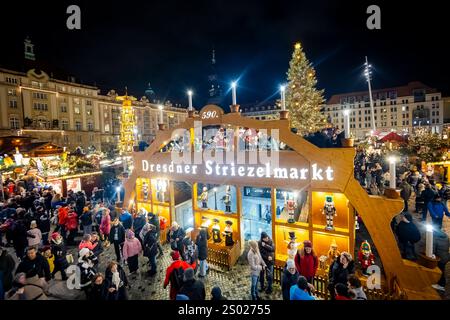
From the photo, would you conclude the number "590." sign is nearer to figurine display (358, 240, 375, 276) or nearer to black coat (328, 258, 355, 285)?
black coat (328, 258, 355, 285)

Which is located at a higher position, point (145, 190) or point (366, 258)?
point (145, 190)

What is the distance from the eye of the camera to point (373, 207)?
675 cm

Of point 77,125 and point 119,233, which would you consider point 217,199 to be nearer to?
point 119,233

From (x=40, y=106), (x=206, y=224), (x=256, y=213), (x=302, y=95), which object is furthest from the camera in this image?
(x=40, y=106)

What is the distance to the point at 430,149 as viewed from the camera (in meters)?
17.0

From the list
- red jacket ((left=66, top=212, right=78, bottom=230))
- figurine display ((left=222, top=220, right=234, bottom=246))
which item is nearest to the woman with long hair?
figurine display ((left=222, top=220, right=234, bottom=246))

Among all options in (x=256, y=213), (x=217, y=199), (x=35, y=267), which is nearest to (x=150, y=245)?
(x=35, y=267)

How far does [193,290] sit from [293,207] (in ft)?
16.1

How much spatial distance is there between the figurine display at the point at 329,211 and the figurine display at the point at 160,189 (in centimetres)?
801

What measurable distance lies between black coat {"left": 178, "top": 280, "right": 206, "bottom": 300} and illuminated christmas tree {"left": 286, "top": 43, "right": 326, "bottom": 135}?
2059 centimetres

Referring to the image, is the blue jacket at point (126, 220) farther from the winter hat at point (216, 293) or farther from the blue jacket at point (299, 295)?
the blue jacket at point (299, 295)

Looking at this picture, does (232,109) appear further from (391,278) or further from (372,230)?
(391,278)

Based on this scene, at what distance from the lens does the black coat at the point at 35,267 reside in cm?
637
